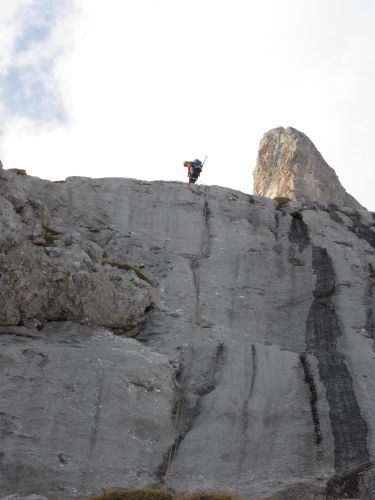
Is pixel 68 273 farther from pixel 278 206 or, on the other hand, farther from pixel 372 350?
pixel 278 206

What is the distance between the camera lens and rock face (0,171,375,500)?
24859 mm

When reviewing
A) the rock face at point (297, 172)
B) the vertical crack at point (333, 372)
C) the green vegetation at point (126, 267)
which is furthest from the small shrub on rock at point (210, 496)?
the rock face at point (297, 172)

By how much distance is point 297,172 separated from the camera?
5941 cm

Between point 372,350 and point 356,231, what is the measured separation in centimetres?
1172

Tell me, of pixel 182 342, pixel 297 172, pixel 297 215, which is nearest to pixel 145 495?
pixel 182 342

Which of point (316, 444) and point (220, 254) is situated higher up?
point (220, 254)

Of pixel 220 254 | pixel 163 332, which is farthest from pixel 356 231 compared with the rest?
pixel 163 332

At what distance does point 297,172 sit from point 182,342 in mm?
30720

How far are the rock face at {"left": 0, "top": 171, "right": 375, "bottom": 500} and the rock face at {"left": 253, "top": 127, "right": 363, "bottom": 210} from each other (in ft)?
47.5

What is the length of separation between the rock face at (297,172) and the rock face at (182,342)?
14.5 m

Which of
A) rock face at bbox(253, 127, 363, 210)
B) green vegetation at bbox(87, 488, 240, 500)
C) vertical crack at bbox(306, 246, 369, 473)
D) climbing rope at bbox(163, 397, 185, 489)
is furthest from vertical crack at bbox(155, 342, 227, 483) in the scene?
rock face at bbox(253, 127, 363, 210)

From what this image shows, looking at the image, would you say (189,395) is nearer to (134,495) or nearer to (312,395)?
(312,395)

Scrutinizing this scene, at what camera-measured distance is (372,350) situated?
3153 centimetres

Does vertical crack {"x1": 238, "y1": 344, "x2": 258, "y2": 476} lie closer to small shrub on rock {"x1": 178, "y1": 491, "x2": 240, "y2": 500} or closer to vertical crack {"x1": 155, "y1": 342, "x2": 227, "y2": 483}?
vertical crack {"x1": 155, "y1": 342, "x2": 227, "y2": 483}
